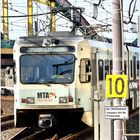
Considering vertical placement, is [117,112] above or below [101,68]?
below

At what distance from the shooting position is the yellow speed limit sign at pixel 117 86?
9.95m

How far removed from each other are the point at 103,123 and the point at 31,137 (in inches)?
212

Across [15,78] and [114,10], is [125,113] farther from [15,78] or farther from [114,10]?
[15,78]

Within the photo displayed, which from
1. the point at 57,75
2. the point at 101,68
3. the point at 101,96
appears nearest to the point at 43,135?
the point at 101,96

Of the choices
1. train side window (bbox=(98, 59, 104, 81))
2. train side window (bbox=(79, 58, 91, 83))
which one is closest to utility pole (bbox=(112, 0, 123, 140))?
train side window (bbox=(79, 58, 91, 83))

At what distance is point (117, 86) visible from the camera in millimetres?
9953

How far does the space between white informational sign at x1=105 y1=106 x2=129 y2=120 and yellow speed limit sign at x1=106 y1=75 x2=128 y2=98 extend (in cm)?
24

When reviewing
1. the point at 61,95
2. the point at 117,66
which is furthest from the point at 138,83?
the point at 61,95

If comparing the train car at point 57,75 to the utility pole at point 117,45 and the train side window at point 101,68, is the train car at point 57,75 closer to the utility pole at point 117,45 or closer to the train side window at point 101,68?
the train side window at point 101,68

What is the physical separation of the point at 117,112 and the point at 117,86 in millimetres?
513

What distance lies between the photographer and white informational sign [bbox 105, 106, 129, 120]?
10.0 metres

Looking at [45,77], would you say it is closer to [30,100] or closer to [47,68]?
[47,68]

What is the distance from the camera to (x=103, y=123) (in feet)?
35.9

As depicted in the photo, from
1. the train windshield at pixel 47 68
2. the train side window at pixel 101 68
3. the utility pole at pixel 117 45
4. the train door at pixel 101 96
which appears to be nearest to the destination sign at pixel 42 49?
the train windshield at pixel 47 68
